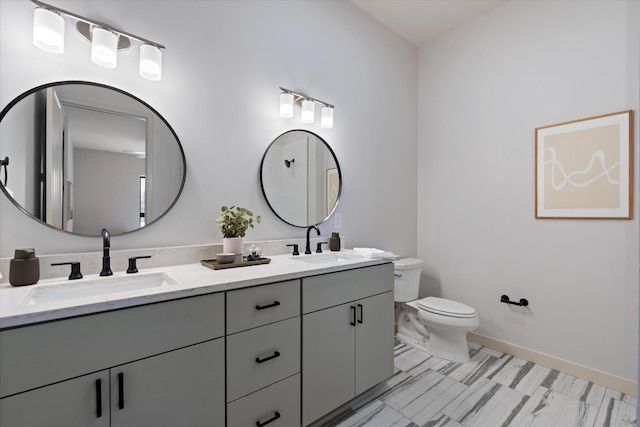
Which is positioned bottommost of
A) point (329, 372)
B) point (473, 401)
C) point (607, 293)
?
point (473, 401)

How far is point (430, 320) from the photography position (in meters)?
2.36

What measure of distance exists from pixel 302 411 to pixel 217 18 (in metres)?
2.32

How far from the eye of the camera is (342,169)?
2441 millimetres

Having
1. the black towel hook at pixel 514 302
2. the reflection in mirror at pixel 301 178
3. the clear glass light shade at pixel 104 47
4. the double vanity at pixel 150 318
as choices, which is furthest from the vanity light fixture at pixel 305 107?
the black towel hook at pixel 514 302

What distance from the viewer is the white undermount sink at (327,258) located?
193cm

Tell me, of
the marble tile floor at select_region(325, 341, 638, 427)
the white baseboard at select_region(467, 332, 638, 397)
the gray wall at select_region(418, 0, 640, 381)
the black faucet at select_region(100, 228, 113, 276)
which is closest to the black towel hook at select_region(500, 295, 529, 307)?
the gray wall at select_region(418, 0, 640, 381)

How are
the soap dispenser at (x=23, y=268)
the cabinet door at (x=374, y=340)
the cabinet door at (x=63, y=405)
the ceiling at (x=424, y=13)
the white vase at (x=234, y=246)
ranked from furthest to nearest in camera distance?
the ceiling at (x=424, y=13) → the cabinet door at (x=374, y=340) → the white vase at (x=234, y=246) → the soap dispenser at (x=23, y=268) → the cabinet door at (x=63, y=405)

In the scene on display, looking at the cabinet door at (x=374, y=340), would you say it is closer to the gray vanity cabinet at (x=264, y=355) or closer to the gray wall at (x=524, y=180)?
the gray vanity cabinet at (x=264, y=355)

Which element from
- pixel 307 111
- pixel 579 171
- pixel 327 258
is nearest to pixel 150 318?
pixel 327 258

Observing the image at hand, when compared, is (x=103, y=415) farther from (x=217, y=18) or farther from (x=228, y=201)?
(x=217, y=18)

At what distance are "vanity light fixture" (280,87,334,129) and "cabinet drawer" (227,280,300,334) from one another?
49.2 inches

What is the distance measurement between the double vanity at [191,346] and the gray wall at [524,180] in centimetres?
144

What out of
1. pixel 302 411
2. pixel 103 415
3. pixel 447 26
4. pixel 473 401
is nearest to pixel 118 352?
pixel 103 415

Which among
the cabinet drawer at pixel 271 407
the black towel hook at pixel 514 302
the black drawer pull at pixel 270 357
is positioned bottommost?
the cabinet drawer at pixel 271 407
